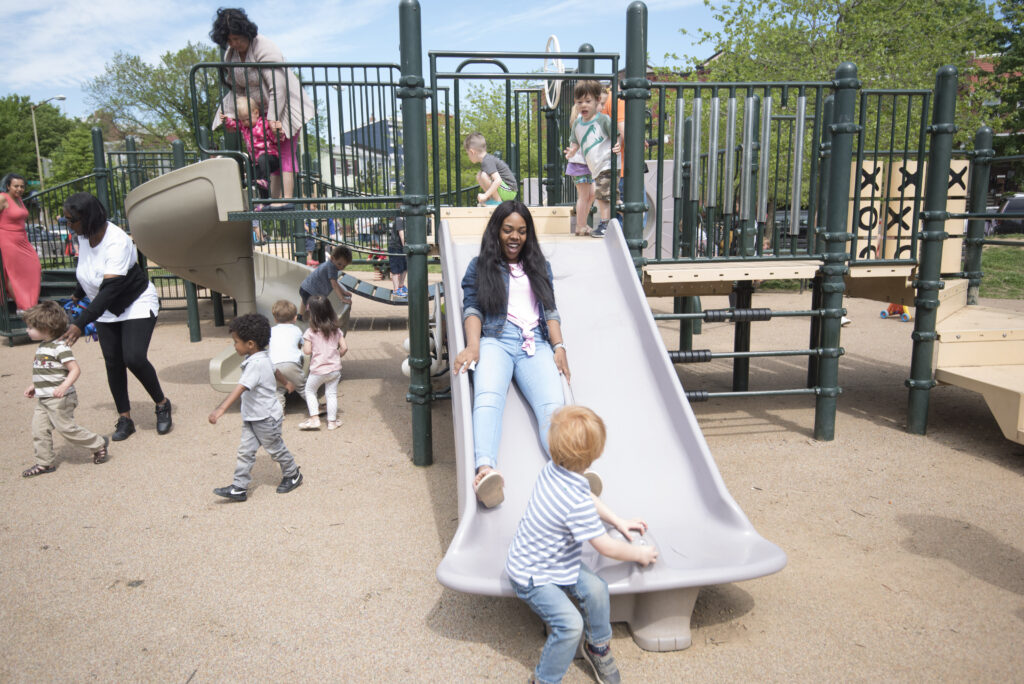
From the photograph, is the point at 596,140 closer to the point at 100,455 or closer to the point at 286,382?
the point at 286,382

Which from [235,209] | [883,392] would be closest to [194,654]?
[235,209]

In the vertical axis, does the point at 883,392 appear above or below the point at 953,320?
below

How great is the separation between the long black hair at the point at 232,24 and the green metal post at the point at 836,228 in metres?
4.51

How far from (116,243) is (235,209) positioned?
0.92 meters

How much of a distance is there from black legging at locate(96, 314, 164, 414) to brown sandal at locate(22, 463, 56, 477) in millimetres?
760

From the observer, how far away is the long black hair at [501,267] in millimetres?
4043

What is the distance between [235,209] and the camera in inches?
227

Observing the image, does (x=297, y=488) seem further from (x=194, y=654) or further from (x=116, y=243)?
(x=116, y=243)

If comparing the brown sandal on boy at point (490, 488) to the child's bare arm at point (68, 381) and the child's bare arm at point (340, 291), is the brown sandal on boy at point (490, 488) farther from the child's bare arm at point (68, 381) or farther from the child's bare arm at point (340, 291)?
the child's bare arm at point (340, 291)

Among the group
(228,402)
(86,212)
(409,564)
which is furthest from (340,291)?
(409,564)

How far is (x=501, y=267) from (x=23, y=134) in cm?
6469

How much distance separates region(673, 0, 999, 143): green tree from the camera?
15758 millimetres

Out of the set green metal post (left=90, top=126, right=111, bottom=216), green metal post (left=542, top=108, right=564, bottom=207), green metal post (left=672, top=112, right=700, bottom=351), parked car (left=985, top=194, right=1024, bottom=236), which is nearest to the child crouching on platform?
green metal post (left=672, top=112, right=700, bottom=351)

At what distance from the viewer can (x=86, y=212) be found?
504 centimetres
